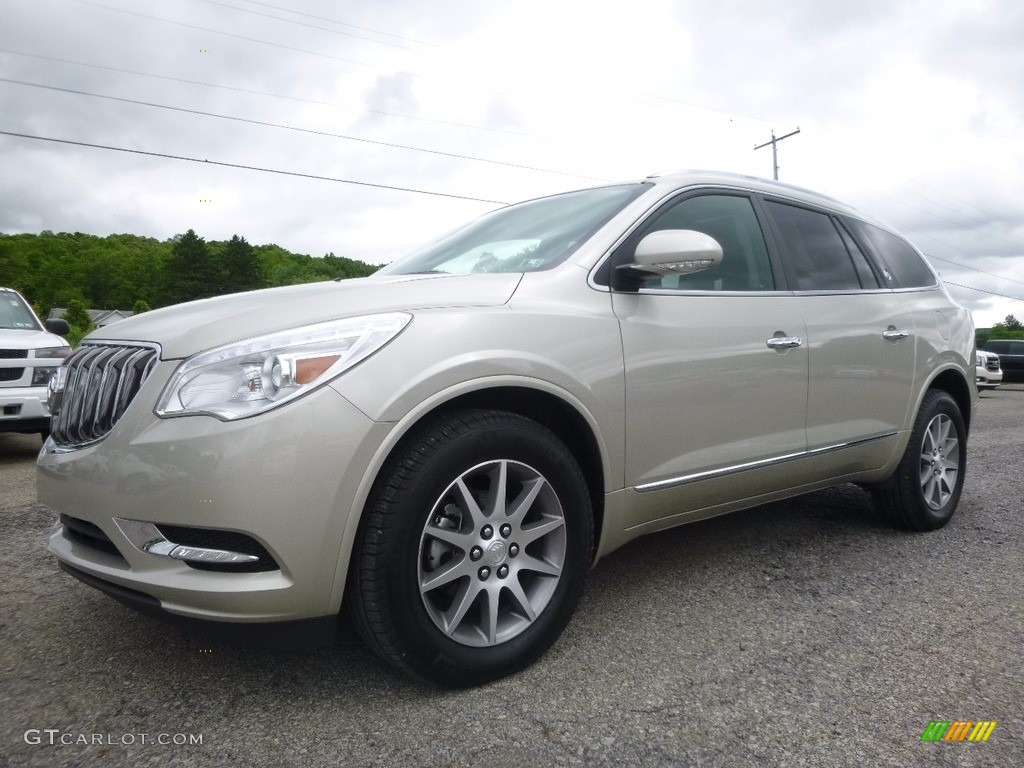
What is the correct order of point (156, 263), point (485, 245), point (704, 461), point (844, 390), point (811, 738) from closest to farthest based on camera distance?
point (811, 738) < point (704, 461) < point (485, 245) < point (844, 390) < point (156, 263)

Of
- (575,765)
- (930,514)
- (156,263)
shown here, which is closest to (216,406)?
(575,765)

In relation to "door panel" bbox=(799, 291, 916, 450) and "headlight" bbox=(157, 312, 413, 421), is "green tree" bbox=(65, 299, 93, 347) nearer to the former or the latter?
"door panel" bbox=(799, 291, 916, 450)

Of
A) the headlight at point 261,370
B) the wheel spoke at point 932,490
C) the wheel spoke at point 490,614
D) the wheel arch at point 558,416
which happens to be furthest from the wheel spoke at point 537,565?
the wheel spoke at point 932,490

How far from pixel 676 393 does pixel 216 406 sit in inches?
58.8

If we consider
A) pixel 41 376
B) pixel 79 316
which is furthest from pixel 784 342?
pixel 79 316

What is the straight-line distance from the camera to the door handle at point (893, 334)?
3.63m

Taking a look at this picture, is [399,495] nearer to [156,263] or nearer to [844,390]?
[844,390]

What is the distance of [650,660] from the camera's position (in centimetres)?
240

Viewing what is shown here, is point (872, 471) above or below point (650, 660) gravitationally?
above

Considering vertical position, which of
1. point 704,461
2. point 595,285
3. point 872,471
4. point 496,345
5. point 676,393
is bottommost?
point 872,471

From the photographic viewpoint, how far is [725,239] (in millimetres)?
3158

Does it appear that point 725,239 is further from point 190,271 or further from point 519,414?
point 190,271

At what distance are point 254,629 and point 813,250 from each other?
2.86 meters

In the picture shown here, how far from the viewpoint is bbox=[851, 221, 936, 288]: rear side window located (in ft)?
13.1
